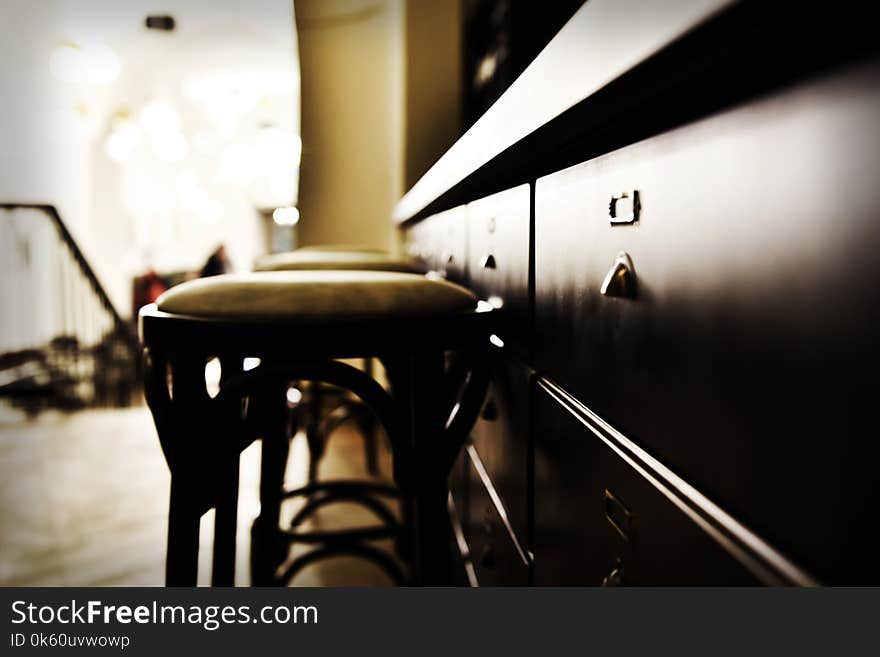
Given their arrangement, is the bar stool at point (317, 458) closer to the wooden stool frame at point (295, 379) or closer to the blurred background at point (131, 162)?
the blurred background at point (131, 162)

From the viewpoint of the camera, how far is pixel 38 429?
136 inches

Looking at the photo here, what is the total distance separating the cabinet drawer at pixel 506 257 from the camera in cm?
90

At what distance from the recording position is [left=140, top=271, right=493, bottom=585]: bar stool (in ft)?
2.32

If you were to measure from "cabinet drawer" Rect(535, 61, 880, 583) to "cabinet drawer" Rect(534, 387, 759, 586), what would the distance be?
0.13 ft

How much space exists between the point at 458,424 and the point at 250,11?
6393 millimetres

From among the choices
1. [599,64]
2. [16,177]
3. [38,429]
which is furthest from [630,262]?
[16,177]

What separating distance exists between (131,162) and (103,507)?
8138 mm

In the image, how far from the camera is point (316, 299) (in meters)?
0.72

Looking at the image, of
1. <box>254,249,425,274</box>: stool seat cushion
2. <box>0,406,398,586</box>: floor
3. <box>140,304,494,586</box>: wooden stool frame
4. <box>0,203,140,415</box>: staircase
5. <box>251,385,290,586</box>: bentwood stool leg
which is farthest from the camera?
Result: <box>0,203,140,415</box>: staircase

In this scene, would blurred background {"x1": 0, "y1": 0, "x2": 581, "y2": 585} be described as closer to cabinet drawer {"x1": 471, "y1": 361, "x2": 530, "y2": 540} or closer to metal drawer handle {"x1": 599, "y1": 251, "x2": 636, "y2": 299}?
cabinet drawer {"x1": 471, "y1": 361, "x2": 530, "y2": 540}

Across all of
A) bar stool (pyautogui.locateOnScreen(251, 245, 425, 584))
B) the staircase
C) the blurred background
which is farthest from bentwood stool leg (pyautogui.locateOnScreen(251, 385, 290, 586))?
the staircase

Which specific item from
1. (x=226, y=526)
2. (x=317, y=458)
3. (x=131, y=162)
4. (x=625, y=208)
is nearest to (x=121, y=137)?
(x=131, y=162)

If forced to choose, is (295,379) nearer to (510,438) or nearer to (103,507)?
(510,438)
